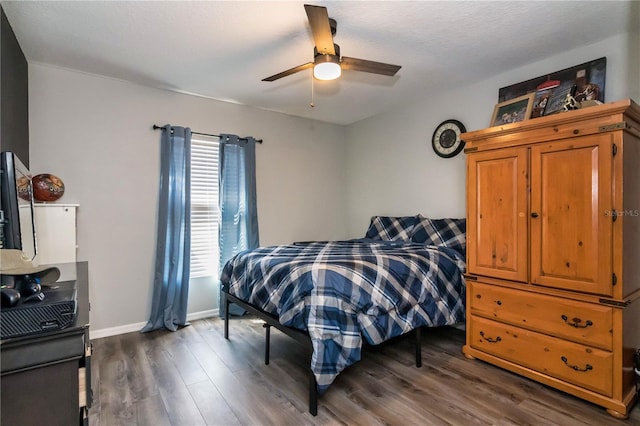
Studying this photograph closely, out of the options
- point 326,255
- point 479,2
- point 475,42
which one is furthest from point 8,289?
point 475,42

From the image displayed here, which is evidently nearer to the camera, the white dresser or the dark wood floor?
the dark wood floor

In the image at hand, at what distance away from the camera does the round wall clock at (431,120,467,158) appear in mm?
3467

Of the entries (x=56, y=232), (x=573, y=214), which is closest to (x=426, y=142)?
(x=573, y=214)

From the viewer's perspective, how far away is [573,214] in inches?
82.0

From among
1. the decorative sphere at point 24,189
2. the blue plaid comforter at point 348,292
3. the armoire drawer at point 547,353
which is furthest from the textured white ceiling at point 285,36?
the armoire drawer at point 547,353

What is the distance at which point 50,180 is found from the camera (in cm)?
279

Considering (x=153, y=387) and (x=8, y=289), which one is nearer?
(x=8, y=289)

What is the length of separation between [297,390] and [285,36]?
2.53 meters

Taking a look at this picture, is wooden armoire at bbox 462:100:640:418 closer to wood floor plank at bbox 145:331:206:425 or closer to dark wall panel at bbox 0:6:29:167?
wood floor plank at bbox 145:331:206:425

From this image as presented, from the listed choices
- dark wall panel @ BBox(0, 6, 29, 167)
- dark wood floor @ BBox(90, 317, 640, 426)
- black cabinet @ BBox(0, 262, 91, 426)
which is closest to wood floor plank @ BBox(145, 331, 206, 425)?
dark wood floor @ BBox(90, 317, 640, 426)

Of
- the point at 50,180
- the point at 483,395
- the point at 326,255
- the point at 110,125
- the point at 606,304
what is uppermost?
the point at 110,125

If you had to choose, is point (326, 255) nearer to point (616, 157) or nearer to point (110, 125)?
point (616, 157)

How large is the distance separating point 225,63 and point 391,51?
1.43m

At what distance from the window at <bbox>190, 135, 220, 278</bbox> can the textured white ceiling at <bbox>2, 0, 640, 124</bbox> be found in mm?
713
